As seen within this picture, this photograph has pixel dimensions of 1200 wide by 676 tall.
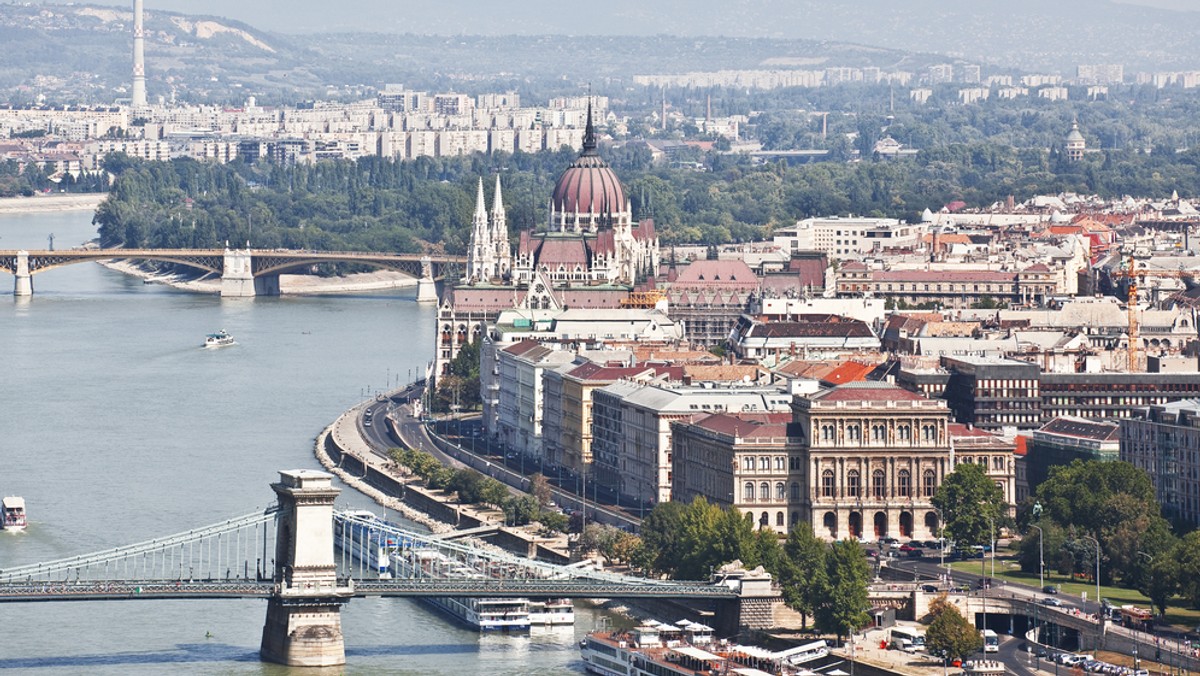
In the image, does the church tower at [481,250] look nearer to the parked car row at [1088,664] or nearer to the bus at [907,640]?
the bus at [907,640]

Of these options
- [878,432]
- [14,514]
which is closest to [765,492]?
[878,432]

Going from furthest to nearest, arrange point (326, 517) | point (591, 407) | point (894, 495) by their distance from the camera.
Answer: point (591, 407) → point (894, 495) → point (326, 517)

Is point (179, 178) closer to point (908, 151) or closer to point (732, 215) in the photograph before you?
point (732, 215)

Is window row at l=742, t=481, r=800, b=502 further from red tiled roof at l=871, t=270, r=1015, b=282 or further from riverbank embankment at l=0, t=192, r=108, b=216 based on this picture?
riverbank embankment at l=0, t=192, r=108, b=216

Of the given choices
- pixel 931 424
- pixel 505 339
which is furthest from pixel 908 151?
pixel 931 424

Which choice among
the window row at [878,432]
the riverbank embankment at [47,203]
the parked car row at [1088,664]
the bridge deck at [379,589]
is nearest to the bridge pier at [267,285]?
the riverbank embankment at [47,203]

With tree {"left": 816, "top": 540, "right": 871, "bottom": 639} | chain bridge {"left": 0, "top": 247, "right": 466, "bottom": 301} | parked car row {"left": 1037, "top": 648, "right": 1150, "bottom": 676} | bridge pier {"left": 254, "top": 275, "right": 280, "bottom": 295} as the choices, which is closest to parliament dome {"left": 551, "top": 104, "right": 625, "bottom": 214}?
chain bridge {"left": 0, "top": 247, "right": 466, "bottom": 301}

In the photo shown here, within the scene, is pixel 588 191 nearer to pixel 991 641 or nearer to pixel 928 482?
pixel 928 482
